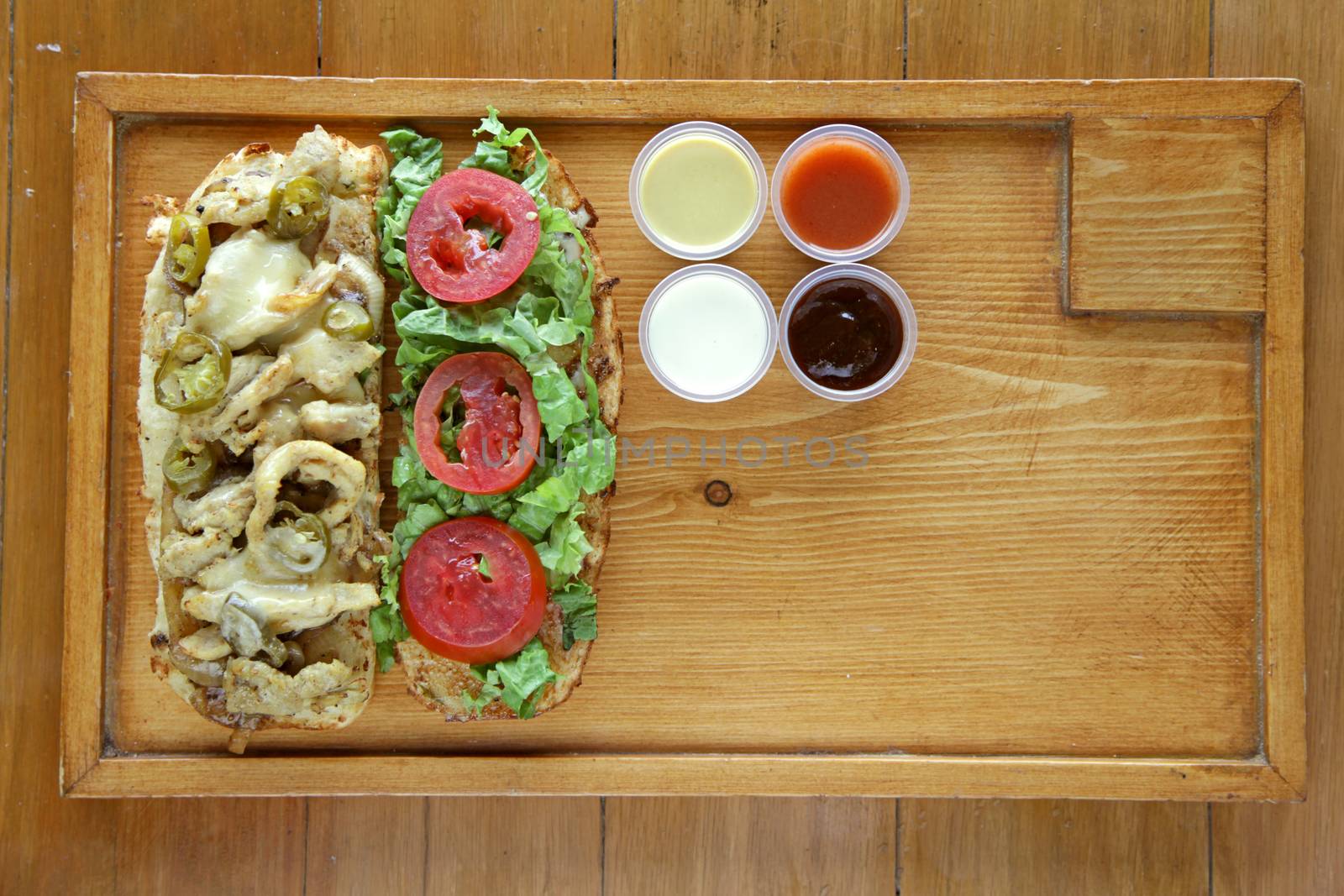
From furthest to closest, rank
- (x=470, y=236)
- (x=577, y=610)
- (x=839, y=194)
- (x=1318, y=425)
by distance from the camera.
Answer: (x=1318, y=425) → (x=839, y=194) → (x=577, y=610) → (x=470, y=236)

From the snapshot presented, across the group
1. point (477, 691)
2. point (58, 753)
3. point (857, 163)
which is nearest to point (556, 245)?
point (857, 163)

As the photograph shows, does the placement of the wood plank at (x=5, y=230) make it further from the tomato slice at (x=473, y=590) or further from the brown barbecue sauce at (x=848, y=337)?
the brown barbecue sauce at (x=848, y=337)

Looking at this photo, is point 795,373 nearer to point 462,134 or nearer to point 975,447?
point 975,447

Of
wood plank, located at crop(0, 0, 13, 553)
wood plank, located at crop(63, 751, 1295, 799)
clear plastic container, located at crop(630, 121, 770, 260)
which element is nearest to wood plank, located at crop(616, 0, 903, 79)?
clear plastic container, located at crop(630, 121, 770, 260)

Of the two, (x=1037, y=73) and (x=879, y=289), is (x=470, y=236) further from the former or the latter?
(x=1037, y=73)

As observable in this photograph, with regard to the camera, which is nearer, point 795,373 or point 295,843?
point 795,373

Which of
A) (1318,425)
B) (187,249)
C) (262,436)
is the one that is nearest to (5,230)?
(187,249)

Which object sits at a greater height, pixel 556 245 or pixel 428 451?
pixel 556 245
